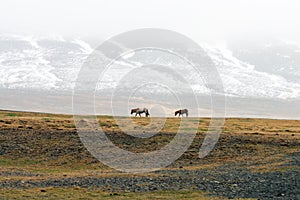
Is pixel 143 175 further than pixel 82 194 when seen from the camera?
Yes

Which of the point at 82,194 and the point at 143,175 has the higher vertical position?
the point at 143,175

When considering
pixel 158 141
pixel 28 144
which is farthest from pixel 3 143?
pixel 158 141

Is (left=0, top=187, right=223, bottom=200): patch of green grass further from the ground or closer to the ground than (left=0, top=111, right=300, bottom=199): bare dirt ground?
closer to the ground

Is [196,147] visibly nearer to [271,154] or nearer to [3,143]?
[271,154]

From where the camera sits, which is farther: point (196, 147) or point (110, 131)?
point (110, 131)

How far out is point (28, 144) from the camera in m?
47.8

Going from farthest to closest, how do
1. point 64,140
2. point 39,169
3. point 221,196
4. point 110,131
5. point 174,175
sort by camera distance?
point 110,131 → point 64,140 → point 39,169 → point 174,175 → point 221,196

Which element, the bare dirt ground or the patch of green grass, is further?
the bare dirt ground

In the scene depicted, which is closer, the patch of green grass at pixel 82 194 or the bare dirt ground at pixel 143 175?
the patch of green grass at pixel 82 194

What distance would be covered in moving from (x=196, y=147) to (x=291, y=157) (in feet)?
32.0

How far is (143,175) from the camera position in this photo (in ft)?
113

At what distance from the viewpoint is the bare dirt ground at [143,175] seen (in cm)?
2853

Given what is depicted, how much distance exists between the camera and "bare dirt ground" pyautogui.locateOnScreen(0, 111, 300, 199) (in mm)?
28531

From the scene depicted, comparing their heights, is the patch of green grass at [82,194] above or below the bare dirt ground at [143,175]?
below
